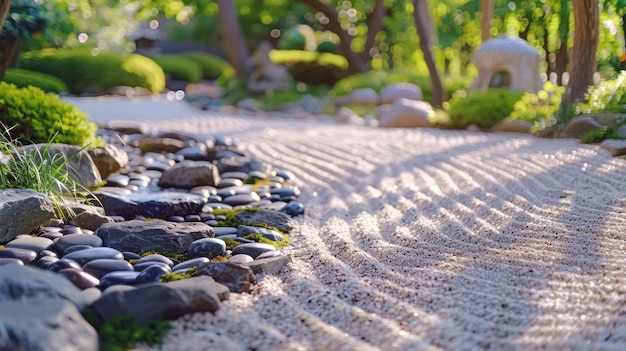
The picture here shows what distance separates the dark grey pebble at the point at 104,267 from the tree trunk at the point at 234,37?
13.5m

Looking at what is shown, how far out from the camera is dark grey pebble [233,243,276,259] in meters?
3.68

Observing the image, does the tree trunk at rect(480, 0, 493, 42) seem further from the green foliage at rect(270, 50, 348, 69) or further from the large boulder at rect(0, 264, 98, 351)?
the large boulder at rect(0, 264, 98, 351)

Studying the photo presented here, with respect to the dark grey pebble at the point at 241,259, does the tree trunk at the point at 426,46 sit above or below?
above

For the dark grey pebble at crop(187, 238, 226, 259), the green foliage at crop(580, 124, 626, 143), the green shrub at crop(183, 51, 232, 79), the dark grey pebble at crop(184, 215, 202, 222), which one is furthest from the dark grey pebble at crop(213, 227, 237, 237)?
the green shrub at crop(183, 51, 232, 79)

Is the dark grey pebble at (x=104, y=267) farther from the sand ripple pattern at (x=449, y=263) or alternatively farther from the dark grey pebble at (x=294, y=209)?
the dark grey pebble at (x=294, y=209)

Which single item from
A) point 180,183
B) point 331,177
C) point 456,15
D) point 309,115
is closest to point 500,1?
point 309,115

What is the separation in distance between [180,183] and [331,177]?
140 cm

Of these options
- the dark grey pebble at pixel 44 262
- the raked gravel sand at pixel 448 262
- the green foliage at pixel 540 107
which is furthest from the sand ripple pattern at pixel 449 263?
the green foliage at pixel 540 107

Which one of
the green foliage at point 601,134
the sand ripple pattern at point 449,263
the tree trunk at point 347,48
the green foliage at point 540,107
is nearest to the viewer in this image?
the sand ripple pattern at point 449,263

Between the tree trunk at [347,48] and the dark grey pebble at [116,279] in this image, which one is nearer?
the dark grey pebble at [116,279]

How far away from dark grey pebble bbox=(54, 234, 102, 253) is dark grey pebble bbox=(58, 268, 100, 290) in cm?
56

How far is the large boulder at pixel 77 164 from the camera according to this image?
4.92 metres

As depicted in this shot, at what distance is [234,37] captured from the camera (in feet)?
53.2

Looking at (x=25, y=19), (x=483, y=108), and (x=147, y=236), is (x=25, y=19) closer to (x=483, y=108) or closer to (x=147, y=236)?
(x=147, y=236)
